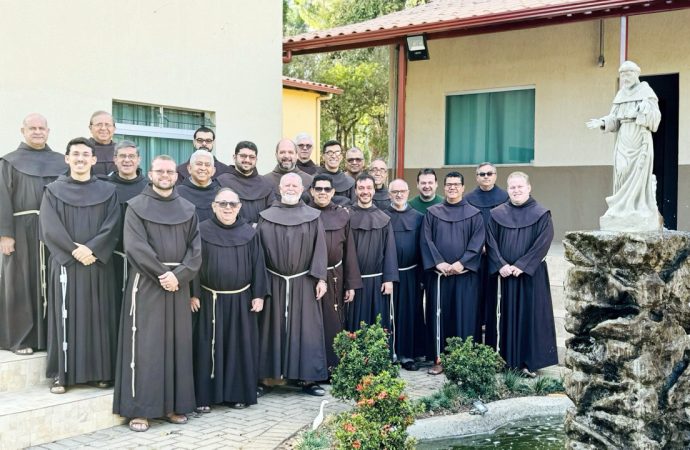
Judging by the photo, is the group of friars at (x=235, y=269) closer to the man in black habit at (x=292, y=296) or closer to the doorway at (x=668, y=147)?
the man in black habit at (x=292, y=296)

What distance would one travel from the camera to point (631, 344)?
4.88 m

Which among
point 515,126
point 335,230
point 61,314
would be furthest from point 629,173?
point 515,126

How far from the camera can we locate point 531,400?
6.68 m

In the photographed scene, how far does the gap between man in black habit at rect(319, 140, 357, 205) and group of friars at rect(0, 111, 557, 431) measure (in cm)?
2

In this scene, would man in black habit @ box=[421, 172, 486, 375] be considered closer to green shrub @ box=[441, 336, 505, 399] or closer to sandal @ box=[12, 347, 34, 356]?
green shrub @ box=[441, 336, 505, 399]

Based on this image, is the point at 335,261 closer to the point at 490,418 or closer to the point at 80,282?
the point at 490,418

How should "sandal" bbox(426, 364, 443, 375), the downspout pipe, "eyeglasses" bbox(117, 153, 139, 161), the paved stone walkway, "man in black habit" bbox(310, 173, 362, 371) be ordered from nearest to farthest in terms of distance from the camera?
the paved stone walkway
"eyeglasses" bbox(117, 153, 139, 161)
"man in black habit" bbox(310, 173, 362, 371)
"sandal" bbox(426, 364, 443, 375)
the downspout pipe

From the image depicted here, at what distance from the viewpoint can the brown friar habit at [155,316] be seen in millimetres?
6152

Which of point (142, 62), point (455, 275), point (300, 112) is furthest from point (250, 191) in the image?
point (300, 112)

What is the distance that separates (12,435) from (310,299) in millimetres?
2920

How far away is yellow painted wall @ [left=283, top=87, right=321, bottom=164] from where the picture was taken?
60.2ft

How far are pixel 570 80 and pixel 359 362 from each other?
320 inches

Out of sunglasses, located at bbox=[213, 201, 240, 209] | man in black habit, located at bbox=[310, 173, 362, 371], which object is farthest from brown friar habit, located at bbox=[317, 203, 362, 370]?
sunglasses, located at bbox=[213, 201, 240, 209]

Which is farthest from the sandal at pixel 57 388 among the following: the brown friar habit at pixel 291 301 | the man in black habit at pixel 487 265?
the man in black habit at pixel 487 265
